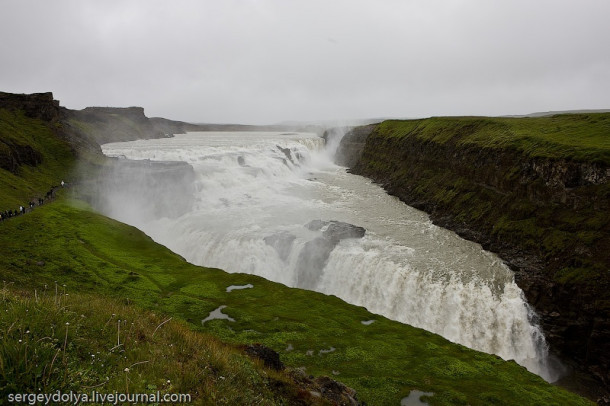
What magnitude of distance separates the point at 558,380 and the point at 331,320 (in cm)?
1773

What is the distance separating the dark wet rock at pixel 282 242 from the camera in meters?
41.6

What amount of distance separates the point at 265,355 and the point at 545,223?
36.5 m

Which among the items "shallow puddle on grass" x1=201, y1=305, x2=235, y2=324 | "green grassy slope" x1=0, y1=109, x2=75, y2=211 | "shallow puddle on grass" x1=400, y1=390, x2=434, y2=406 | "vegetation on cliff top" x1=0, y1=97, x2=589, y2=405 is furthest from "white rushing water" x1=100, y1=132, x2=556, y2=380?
"shallow puddle on grass" x1=201, y1=305, x2=235, y2=324

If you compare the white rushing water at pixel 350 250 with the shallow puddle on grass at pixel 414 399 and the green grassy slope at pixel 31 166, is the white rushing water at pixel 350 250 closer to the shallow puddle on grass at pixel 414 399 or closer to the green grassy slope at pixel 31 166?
the green grassy slope at pixel 31 166

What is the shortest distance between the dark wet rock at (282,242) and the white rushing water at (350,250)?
0.38ft

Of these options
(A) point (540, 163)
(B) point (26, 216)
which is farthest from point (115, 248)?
(A) point (540, 163)

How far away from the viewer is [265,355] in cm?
1267

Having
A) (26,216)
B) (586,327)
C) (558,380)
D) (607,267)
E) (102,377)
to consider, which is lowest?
(558,380)

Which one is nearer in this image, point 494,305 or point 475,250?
point 494,305

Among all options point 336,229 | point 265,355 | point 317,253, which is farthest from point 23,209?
point 265,355

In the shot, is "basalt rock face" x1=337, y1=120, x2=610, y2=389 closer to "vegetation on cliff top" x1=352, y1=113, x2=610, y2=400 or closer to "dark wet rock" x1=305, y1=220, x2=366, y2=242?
"vegetation on cliff top" x1=352, y1=113, x2=610, y2=400

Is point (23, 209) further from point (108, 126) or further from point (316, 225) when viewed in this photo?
point (108, 126)

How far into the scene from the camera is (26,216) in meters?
38.3

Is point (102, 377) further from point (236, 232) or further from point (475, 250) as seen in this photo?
point (475, 250)
